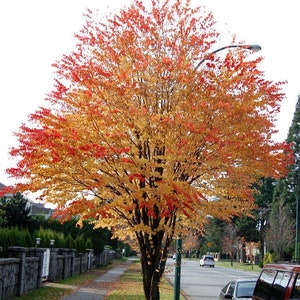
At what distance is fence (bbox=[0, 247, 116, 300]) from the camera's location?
16388 mm

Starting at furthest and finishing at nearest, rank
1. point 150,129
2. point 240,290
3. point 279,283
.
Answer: point 240,290 → point 150,129 → point 279,283

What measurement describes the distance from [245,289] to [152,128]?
5958 millimetres

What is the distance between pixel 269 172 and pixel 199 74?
2541 mm

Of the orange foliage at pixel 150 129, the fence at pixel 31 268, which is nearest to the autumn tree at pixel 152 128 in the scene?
the orange foliage at pixel 150 129

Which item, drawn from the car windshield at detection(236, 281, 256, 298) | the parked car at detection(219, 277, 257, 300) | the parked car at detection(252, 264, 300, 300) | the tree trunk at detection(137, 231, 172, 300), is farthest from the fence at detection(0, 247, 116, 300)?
the parked car at detection(252, 264, 300, 300)

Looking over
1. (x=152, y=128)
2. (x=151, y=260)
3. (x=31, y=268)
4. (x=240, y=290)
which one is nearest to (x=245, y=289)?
(x=240, y=290)

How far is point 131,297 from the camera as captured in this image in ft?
65.1

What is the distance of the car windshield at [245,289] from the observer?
14.3 meters

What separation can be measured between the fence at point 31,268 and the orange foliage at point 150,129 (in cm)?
549

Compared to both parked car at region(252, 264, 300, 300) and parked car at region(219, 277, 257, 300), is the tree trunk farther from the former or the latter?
parked car at region(252, 264, 300, 300)

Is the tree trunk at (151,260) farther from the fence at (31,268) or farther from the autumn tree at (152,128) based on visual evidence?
the fence at (31,268)

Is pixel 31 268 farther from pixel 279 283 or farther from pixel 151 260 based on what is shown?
pixel 279 283

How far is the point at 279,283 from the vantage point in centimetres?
818

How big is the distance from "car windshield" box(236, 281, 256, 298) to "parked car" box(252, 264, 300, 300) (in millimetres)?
4956
